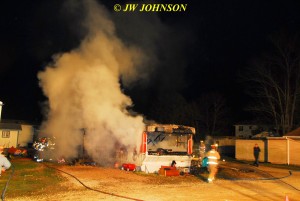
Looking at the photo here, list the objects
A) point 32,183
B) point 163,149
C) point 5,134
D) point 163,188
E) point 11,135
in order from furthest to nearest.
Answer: point 11,135, point 5,134, point 163,149, point 32,183, point 163,188

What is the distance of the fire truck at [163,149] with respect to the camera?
44.1ft

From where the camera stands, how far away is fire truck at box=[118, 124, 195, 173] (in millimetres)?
13438

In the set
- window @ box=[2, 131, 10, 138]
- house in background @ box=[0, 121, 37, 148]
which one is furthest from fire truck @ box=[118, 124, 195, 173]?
window @ box=[2, 131, 10, 138]

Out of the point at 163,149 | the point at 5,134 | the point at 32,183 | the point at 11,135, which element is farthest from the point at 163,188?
the point at 11,135

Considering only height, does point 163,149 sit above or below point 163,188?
above

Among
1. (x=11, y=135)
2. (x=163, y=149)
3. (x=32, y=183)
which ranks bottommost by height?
(x=32, y=183)

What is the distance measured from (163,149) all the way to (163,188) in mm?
3448

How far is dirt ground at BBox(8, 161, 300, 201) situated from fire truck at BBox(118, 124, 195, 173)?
50 centimetres

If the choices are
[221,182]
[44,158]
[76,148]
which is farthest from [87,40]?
[221,182]

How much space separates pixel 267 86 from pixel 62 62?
22.6 meters

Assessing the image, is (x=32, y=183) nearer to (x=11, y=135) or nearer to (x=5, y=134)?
(x=5, y=134)

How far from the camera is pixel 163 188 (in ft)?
34.6

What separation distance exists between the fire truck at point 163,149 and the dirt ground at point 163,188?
50 centimetres

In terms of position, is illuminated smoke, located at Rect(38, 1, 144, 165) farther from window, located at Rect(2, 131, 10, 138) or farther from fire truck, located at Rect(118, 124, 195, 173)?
window, located at Rect(2, 131, 10, 138)
